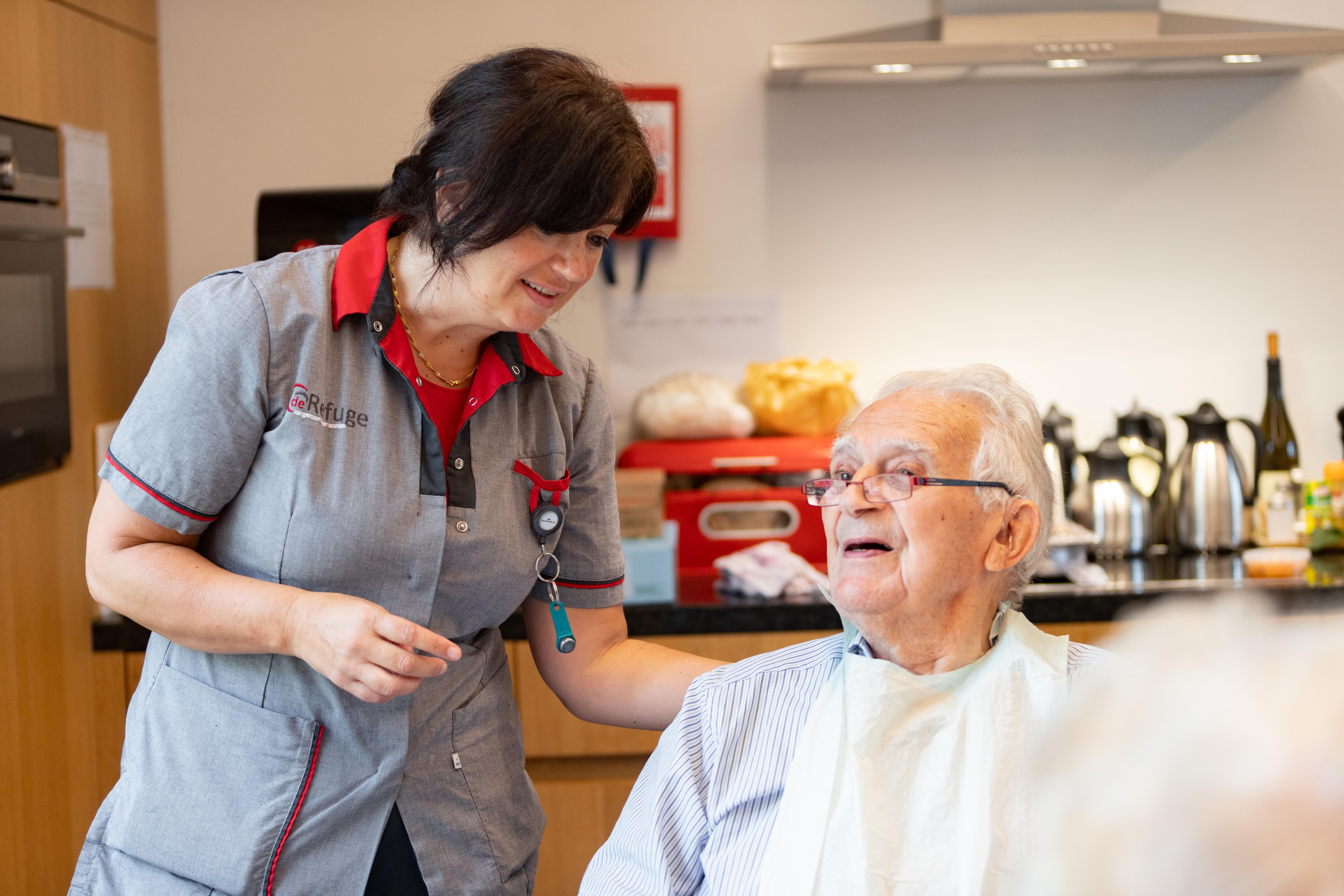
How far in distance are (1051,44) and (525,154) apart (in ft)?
5.54

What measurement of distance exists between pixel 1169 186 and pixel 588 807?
2.13m

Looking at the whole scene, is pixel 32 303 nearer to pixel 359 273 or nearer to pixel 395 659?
pixel 359 273

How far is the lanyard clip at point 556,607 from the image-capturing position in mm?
1376

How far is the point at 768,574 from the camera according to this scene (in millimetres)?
2398

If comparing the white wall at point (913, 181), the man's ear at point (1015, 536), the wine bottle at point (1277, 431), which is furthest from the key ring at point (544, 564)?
the wine bottle at point (1277, 431)

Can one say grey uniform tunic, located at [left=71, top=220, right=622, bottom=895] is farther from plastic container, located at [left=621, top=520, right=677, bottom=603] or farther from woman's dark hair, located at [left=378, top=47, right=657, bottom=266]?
plastic container, located at [left=621, top=520, right=677, bottom=603]

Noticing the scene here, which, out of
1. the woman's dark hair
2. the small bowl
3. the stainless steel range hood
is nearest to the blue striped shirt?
the woman's dark hair

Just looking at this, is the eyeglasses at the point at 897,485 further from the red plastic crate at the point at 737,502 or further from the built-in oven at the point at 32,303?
the built-in oven at the point at 32,303

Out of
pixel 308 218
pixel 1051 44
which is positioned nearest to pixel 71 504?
pixel 308 218

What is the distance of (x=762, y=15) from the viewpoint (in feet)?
9.41

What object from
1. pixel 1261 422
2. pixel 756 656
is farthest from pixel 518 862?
pixel 1261 422

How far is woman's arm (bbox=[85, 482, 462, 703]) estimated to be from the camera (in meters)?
1.09

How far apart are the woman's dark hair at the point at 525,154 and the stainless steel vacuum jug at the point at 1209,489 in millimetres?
1945

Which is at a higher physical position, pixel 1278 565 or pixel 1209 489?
pixel 1209 489
